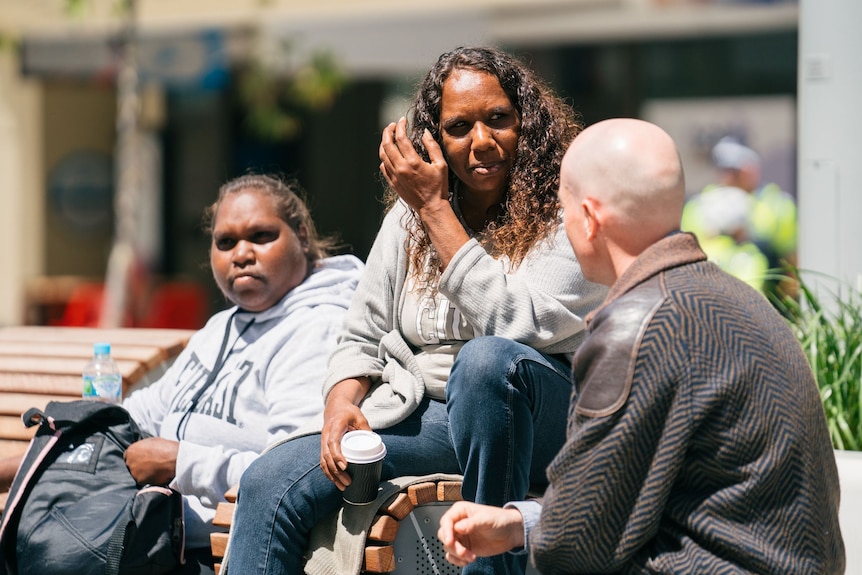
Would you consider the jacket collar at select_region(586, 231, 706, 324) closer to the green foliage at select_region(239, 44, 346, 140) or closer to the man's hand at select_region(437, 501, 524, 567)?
the man's hand at select_region(437, 501, 524, 567)

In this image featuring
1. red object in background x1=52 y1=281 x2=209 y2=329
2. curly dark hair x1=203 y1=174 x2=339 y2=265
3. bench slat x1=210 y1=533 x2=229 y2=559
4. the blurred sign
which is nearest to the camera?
bench slat x1=210 y1=533 x2=229 y2=559

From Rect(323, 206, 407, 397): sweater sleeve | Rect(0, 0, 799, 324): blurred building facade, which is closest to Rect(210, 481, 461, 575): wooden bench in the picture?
Rect(323, 206, 407, 397): sweater sleeve

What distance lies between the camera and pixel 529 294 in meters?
3.01

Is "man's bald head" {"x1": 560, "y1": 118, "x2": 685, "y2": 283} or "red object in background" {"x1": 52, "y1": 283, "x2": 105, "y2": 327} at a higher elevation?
"man's bald head" {"x1": 560, "y1": 118, "x2": 685, "y2": 283}

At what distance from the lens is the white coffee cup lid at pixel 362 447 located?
2.88 m

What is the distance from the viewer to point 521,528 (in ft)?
7.54

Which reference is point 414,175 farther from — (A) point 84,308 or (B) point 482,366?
(A) point 84,308

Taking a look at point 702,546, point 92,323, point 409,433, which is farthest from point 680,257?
point 92,323

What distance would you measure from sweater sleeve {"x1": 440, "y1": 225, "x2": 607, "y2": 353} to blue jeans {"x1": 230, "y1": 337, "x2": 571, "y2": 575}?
76mm

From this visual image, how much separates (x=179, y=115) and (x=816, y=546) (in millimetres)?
12859

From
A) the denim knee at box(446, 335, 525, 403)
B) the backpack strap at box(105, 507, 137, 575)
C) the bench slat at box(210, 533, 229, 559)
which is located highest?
the denim knee at box(446, 335, 525, 403)

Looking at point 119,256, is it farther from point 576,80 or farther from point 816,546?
point 816,546

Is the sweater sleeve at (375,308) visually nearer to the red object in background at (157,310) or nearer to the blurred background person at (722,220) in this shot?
the blurred background person at (722,220)

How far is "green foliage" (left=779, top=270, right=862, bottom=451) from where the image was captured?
3701 mm
